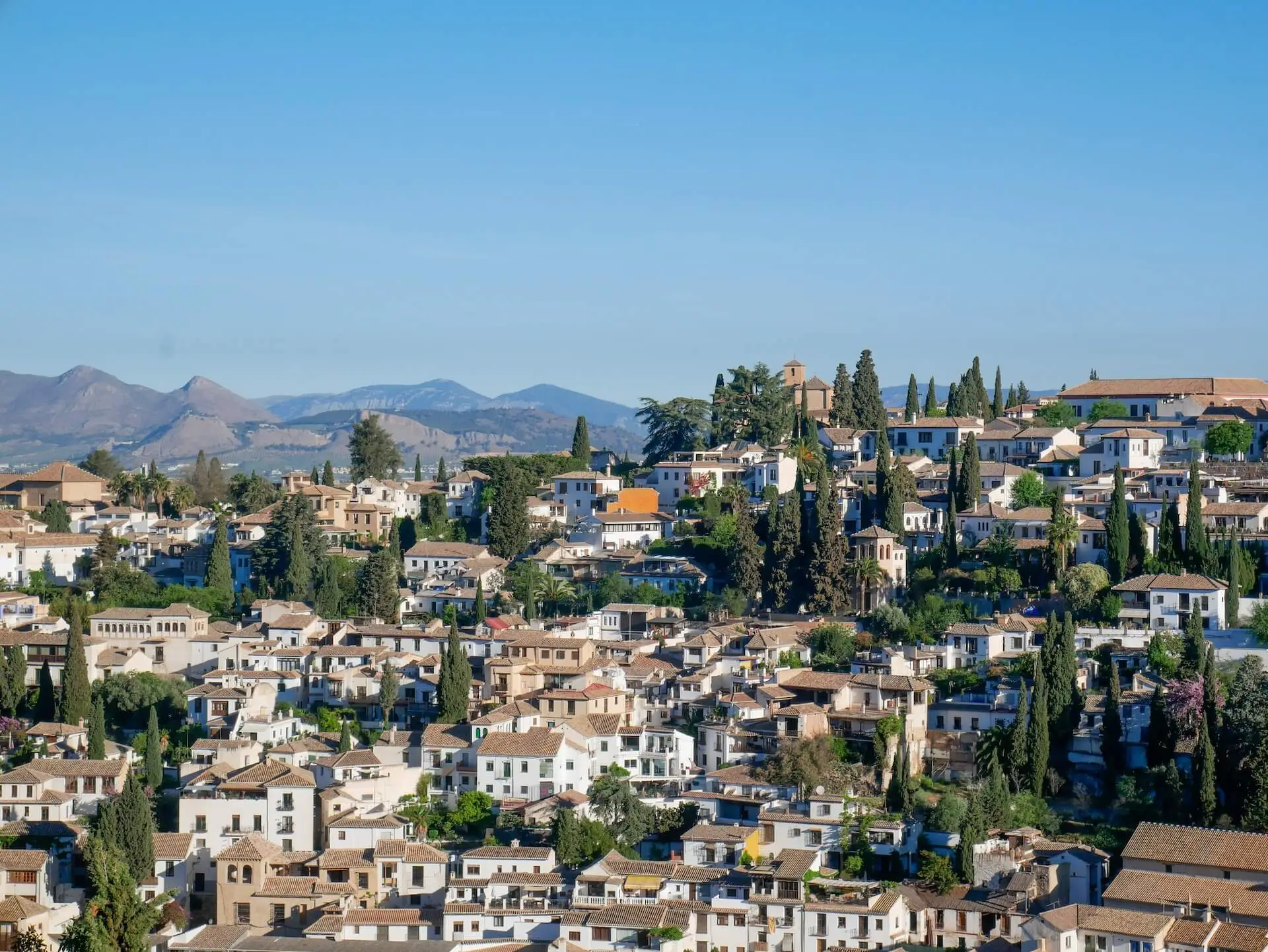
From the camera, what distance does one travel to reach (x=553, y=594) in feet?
181

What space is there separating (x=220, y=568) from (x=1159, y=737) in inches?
1110

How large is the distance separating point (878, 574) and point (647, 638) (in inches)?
235

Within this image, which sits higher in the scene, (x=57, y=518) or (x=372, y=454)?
(x=372, y=454)

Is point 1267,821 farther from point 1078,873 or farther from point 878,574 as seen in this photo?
point 878,574

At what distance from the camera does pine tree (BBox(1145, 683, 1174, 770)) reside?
4097 cm

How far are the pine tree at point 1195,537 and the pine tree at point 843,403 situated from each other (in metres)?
19.4

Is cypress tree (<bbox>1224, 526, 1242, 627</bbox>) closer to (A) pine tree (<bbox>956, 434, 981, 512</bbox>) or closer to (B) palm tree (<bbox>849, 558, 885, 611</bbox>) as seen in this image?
(B) palm tree (<bbox>849, 558, 885, 611</bbox>)

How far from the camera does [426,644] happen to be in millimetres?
50719

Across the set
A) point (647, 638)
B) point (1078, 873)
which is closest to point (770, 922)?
point (1078, 873)

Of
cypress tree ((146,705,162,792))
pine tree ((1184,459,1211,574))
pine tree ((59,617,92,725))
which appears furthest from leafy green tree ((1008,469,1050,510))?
pine tree ((59,617,92,725))

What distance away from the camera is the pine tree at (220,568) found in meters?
58.0

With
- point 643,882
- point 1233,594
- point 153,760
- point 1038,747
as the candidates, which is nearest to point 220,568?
point 153,760

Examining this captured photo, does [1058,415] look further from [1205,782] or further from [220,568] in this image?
[1205,782]

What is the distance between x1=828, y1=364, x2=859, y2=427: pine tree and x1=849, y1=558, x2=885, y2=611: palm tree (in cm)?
1647
